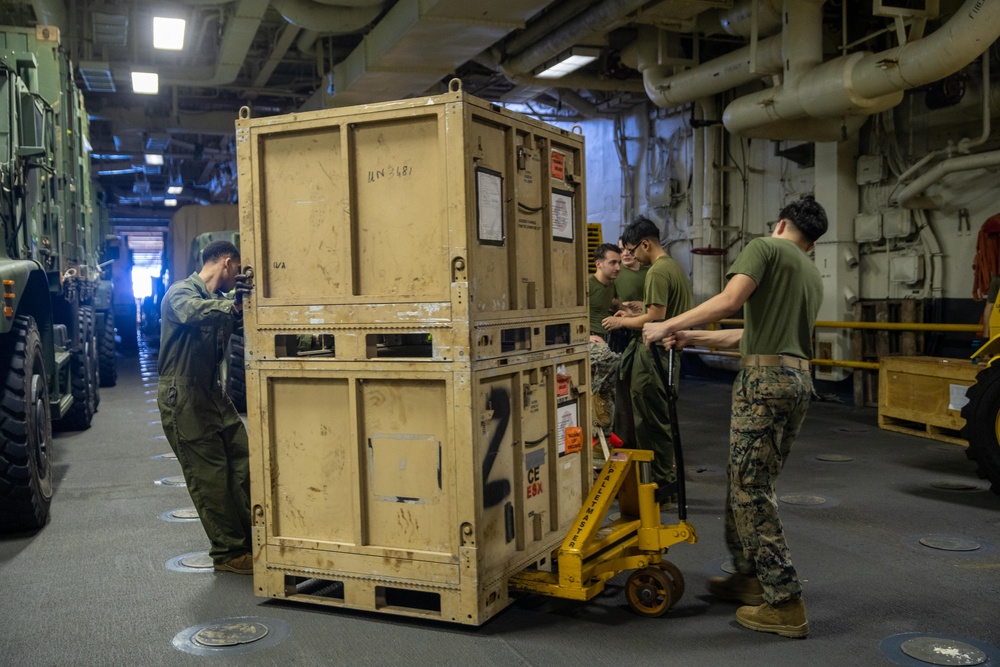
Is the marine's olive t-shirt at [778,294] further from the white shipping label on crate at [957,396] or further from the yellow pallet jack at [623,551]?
the white shipping label on crate at [957,396]

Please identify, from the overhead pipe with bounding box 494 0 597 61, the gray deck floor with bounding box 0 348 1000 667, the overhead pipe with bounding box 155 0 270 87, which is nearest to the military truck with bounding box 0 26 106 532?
the gray deck floor with bounding box 0 348 1000 667

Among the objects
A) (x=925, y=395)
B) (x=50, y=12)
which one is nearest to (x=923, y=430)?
(x=925, y=395)

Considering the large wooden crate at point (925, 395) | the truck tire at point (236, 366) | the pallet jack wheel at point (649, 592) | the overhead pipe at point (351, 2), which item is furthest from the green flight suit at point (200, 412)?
the large wooden crate at point (925, 395)

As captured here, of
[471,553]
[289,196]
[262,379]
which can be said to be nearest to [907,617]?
[471,553]

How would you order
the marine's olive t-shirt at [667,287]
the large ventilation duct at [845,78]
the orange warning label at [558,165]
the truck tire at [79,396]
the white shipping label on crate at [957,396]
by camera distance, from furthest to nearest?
the truck tire at [79,396], the white shipping label on crate at [957,396], the large ventilation duct at [845,78], the marine's olive t-shirt at [667,287], the orange warning label at [558,165]

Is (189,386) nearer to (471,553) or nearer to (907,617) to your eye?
(471,553)

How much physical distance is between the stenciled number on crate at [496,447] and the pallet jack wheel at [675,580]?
85 cm

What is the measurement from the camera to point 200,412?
5074 millimetres

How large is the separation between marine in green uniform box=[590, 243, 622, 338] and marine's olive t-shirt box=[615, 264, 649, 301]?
0.06 metres

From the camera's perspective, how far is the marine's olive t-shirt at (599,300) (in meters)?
7.34

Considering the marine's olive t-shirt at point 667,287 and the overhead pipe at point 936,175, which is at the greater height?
the overhead pipe at point 936,175

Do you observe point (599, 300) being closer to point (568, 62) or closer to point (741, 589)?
point (741, 589)

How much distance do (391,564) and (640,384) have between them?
2891 millimetres

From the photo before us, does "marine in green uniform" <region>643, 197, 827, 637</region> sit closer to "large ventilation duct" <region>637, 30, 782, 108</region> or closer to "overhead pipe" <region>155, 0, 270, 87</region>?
"large ventilation duct" <region>637, 30, 782, 108</region>
